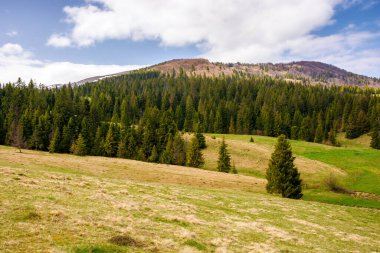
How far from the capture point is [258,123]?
486 feet

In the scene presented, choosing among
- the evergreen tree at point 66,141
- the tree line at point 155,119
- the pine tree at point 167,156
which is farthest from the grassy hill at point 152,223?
the evergreen tree at point 66,141

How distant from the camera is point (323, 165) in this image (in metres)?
82.1

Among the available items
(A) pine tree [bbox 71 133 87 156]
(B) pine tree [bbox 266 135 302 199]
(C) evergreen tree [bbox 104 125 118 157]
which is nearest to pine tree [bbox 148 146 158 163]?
(C) evergreen tree [bbox 104 125 118 157]

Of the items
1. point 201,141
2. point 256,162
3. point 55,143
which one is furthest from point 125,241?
point 201,141

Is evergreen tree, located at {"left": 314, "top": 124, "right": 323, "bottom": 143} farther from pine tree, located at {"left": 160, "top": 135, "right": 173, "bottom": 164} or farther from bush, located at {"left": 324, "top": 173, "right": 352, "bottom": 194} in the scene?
pine tree, located at {"left": 160, "top": 135, "right": 173, "bottom": 164}

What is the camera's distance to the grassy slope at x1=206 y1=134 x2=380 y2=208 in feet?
203

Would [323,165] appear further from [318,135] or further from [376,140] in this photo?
[376,140]

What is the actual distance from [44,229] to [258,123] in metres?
141

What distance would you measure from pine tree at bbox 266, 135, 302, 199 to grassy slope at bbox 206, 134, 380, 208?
12.4 m

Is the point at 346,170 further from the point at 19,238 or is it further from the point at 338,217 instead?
the point at 19,238

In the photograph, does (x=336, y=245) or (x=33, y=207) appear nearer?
(x=33, y=207)

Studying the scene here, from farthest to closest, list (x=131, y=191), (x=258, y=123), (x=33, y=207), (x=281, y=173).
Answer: (x=258, y=123)
(x=281, y=173)
(x=131, y=191)
(x=33, y=207)

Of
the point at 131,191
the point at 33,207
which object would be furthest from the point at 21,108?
the point at 33,207

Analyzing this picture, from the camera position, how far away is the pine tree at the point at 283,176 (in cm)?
4862
